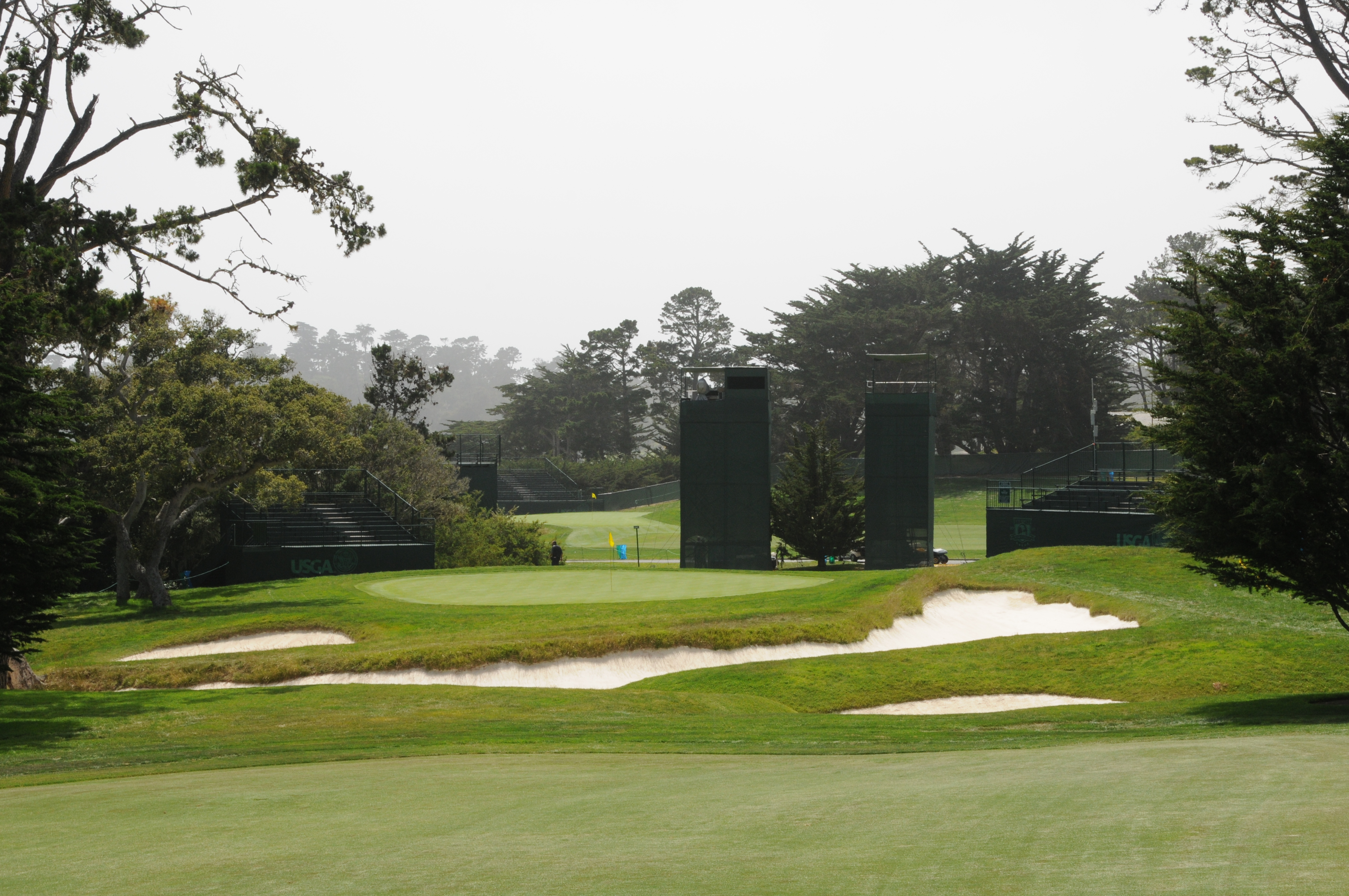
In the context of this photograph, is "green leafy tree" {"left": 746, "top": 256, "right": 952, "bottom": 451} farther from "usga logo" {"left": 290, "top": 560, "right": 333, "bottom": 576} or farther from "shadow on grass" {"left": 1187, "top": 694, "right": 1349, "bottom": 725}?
"shadow on grass" {"left": 1187, "top": 694, "right": 1349, "bottom": 725}

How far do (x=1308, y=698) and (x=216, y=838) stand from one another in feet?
40.4

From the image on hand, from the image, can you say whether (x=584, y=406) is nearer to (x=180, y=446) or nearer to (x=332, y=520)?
(x=332, y=520)

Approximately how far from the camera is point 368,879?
11.2ft

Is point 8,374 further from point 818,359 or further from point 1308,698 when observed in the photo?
point 818,359

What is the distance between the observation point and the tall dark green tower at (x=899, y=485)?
105 feet

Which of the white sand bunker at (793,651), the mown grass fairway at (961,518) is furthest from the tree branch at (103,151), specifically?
the mown grass fairway at (961,518)

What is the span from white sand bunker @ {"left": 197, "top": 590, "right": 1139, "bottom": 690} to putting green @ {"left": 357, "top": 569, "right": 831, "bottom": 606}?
3.25m

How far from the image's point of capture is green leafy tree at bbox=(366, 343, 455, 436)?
172 feet

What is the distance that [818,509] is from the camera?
116ft

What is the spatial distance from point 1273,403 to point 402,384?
4882cm

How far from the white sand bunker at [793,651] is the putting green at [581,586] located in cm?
325

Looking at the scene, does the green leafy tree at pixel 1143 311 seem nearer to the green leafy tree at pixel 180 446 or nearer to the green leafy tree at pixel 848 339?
the green leafy tree at pixel 848 339

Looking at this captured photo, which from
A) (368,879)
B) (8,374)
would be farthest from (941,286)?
Result: (368,879)

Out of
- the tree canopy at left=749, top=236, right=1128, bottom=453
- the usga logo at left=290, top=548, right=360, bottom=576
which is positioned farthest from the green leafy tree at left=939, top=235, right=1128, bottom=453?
the usga logo at left=290, top=548, right=360, bottom=576
